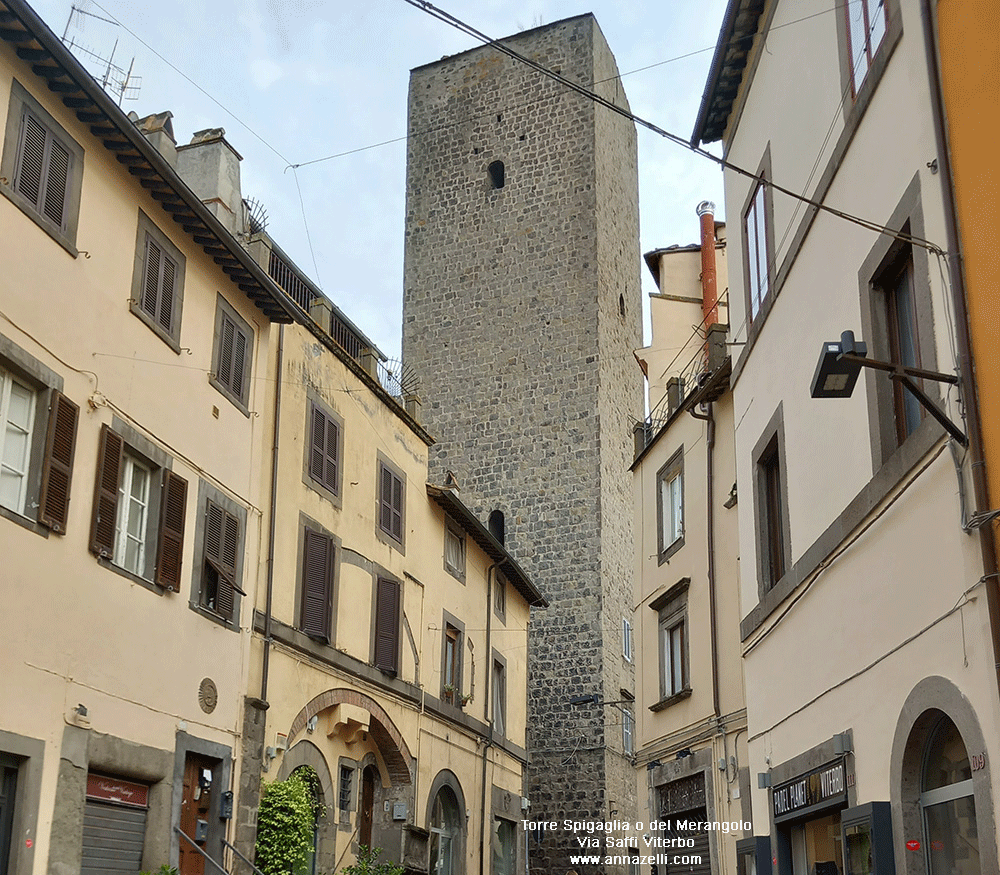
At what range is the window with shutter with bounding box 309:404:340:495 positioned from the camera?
1692cm

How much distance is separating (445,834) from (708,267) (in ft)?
35.2

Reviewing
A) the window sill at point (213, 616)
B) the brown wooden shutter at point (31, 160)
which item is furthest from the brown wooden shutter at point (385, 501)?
the brown wooden shutter at point (31, 160)

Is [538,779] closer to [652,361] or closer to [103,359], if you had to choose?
[652,361]

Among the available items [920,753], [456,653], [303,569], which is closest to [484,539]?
[456,653]

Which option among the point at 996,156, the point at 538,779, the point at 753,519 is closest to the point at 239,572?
the point at 753,519

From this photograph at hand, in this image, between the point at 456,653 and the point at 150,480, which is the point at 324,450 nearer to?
the point at 150,480

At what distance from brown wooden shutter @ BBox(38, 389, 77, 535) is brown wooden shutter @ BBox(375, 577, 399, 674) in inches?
317

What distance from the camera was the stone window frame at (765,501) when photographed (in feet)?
35.4

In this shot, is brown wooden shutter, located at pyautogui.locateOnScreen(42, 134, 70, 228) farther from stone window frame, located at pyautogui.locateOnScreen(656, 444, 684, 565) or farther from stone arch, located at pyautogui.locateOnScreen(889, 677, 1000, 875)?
stone window frame, located at pyautogui.locateOnScreen(656, 444, 684, 565)

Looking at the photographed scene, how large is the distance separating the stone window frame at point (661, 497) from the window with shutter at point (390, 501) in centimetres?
417

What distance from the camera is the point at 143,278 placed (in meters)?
13.0

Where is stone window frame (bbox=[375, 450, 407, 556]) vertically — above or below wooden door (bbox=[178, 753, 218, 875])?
above

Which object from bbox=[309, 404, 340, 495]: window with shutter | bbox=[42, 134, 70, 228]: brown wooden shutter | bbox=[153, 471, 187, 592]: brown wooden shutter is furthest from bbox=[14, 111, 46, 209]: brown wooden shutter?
bbox=[309, 404, 340, 495]: window with shutter

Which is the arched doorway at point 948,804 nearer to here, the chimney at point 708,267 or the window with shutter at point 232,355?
the window with shutter at point 232,355
